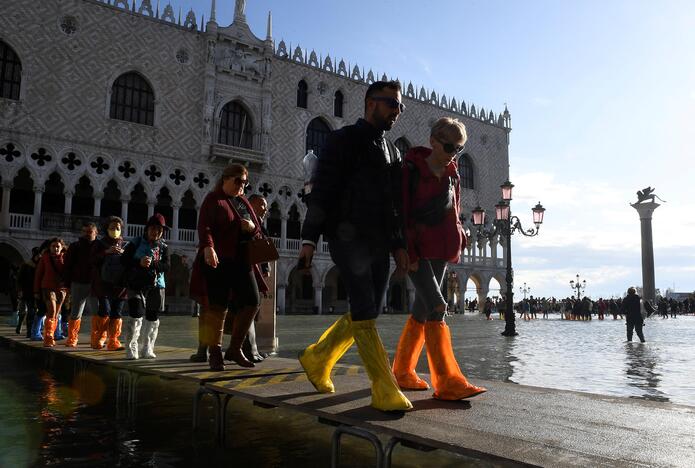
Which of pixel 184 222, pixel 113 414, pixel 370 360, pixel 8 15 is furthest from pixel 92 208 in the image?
pixel 370 360

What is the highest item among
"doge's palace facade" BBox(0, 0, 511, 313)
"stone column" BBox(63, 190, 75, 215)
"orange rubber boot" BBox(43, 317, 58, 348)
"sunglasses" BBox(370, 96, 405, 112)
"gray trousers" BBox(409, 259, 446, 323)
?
"doge's palace facade" BBox(0, 0, 511, 313)

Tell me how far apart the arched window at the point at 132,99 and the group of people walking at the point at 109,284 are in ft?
53.7

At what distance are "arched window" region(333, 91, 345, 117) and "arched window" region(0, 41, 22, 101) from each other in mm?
13812

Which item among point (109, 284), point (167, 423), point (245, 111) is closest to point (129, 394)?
point (167, 423)

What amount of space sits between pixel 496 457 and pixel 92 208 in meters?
24.1

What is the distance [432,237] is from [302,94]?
2535 centimetres

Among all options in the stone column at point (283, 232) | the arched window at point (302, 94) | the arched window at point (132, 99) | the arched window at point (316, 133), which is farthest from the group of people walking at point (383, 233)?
the arched window at point (302, 94)

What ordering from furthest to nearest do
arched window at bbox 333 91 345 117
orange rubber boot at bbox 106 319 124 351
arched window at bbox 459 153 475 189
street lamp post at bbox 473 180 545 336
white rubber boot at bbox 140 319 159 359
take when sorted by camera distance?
1. arched window at bbox 459 153 475 189
2. arched window at bbox 333 91 345 117
3. street lamp post at bbox 473 180 545 336
4. orange rubber boot at bbox 106 319 124 351
5. white rubber boot at bbox 140 319 159 359

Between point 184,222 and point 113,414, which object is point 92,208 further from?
point 113,414

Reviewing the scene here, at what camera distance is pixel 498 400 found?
2.58 m

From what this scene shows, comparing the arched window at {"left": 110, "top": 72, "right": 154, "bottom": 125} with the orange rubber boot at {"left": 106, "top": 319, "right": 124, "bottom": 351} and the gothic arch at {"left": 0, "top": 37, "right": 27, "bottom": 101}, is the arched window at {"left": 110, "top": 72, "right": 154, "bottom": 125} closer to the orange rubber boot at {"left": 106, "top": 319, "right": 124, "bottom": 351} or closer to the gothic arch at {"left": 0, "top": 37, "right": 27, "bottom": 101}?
the gothic arch at {"left": 0, "top": 37, "right": 27, "bottom": 101}

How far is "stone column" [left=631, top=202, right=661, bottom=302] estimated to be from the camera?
103 feet

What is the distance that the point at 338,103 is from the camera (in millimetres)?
28359

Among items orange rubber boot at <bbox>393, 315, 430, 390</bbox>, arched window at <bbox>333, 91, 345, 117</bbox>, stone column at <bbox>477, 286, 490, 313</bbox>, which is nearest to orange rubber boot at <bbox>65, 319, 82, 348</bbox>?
orange rubber boot at <bbox>393, 315, 430, 390</bbox>
